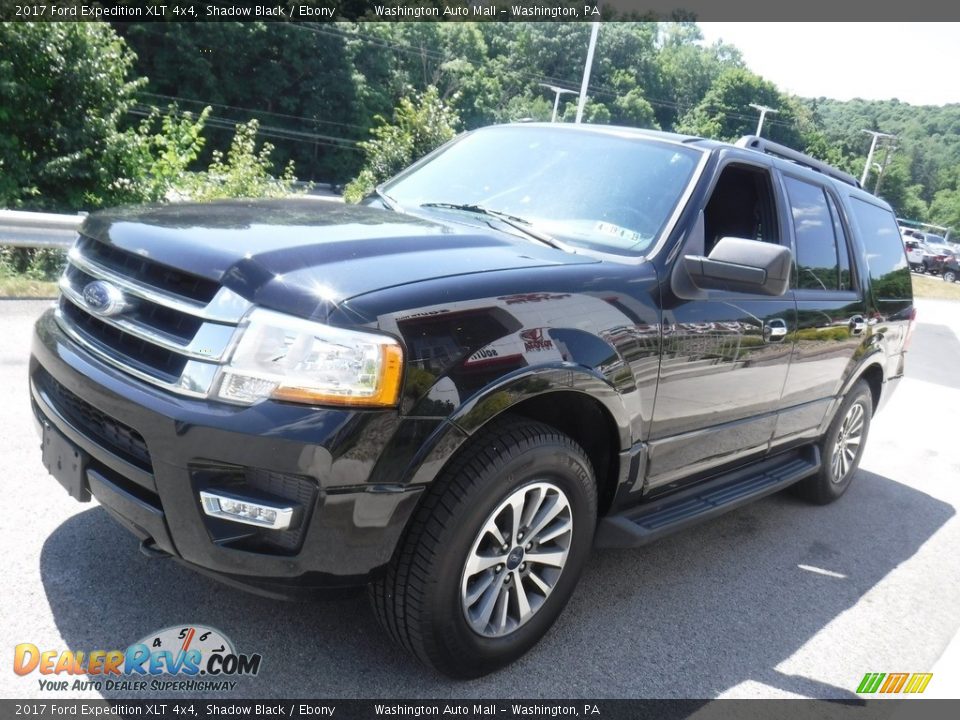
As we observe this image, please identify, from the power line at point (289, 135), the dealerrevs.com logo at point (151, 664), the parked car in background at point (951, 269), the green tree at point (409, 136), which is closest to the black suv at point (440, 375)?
the dealerrevs.com logo at point (151, 664)

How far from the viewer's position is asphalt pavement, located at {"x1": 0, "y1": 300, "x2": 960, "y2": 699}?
106 inches

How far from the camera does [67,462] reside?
2.56 metres

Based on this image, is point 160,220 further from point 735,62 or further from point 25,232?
point 735,62

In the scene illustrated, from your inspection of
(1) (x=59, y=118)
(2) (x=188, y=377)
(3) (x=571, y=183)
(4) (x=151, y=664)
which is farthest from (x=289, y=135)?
(2) (x=188, y=377)

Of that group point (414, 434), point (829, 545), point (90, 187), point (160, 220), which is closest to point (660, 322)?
point (414, 434)

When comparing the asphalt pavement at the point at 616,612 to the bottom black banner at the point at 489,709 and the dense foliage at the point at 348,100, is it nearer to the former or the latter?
the bottom black banner at the point at 489,709

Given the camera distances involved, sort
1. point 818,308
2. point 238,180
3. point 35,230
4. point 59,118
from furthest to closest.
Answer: point 59,118 < point 238,180 < point 35,230 < point 818,308

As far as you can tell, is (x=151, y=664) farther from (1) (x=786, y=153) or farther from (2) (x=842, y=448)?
(2) (x=842, y=448)

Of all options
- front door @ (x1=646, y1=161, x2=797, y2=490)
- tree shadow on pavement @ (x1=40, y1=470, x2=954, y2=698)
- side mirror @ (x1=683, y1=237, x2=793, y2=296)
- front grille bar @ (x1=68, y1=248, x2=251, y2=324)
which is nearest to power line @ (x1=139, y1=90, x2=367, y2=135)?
front door @ (x1=646, y1=161, x2=797, y2=490)

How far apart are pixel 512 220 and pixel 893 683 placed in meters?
2.43

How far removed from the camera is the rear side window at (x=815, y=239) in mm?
4145

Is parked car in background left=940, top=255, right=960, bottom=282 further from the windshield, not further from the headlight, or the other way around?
the headlight

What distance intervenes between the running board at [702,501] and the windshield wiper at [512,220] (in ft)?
3.62

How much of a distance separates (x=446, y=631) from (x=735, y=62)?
136666 millimetres
